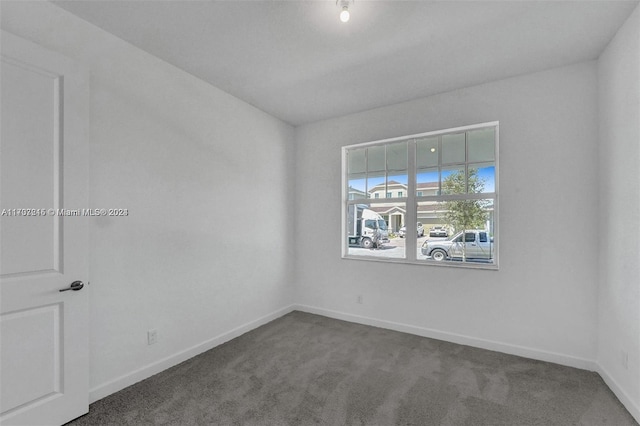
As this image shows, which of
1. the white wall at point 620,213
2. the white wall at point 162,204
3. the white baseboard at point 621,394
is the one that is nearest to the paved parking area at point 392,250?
the white wall at point 162,204

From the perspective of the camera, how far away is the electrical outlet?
7.88 feet

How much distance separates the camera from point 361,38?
86.8 inches

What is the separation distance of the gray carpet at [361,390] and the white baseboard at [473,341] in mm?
77

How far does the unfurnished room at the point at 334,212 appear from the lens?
1.83m

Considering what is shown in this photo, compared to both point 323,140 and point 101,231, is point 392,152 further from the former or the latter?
point 101,231

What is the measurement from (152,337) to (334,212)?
2.44 m

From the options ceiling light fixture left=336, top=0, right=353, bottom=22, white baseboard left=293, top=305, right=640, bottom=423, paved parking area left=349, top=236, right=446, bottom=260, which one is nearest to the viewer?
ceiling light fixture left=336, top=0, right=353, bottom=22

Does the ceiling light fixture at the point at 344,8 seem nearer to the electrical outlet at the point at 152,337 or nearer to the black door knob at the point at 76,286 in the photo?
the black door knob at the point at 76,286

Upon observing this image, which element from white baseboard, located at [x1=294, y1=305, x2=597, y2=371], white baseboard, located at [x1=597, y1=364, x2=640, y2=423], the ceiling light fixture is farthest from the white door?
white baseboard, located at [x1=597, y1=364, x2=640, y2=423]

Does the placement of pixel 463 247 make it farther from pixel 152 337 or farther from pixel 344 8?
pixel 152 337

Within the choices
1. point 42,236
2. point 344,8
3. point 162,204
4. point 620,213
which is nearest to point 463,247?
point 620,213

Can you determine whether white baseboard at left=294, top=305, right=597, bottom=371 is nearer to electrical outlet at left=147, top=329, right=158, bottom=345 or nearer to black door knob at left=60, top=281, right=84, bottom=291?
electrical outlet at left=147, top=329, right=158, bottom=345

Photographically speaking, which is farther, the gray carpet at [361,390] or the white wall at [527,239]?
the white wall at [527,239]

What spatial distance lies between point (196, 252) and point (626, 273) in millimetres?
3530
